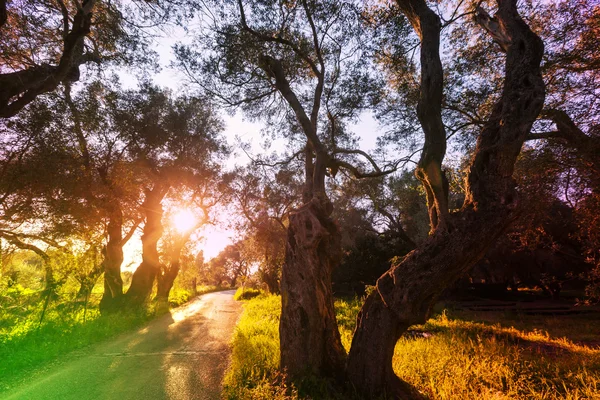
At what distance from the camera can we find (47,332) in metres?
8.98

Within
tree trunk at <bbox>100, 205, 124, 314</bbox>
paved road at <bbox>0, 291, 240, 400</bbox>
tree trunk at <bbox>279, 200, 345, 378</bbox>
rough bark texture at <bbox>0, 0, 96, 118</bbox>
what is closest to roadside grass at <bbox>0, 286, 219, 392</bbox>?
paved road at <bbox>0, 291, 240, 400</bbox>

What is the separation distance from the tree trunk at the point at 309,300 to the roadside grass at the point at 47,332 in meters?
6.17

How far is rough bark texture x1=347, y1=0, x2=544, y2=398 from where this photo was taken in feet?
12.8

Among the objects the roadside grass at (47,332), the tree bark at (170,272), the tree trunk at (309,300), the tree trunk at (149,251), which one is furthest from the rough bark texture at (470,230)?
the tree bark at (170,272)

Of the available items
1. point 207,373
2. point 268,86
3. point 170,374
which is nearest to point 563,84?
point 268,86

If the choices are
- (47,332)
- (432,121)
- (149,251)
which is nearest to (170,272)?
(149,251)

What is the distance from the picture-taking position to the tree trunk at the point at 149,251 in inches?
646

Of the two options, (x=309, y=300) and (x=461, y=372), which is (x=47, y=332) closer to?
(x=309, y=300)

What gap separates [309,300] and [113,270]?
1456 cm

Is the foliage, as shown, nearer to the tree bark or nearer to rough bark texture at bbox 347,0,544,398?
the tree bark

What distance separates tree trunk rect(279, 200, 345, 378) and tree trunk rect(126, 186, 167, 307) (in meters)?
13.9

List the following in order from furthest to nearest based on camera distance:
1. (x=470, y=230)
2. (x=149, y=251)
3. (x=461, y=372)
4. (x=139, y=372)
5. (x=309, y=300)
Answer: (x=149, y=251) < (x=139, y=372) < (x=309, y=300) < (x=461, y=372) < (x=470, y=230)

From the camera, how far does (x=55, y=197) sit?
10.0 metres

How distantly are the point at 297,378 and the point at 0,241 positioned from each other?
13.8 m
